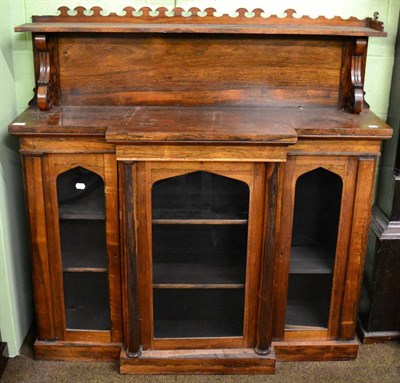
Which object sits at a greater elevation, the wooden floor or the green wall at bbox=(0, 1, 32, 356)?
the green wall at bbox=(0, 1, 32, 356)

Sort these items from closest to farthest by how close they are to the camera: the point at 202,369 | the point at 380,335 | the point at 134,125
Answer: the point at 134,125, the point at 202,369, the point at 380,335

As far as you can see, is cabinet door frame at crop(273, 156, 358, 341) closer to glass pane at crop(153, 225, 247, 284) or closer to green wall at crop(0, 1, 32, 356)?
glass pane at crop(153, 225, 247, 284)

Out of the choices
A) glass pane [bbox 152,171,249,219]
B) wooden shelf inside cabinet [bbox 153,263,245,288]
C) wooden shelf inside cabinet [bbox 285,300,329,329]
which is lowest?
wooden shelf inside cabinet [bbox 285,300,329,329]

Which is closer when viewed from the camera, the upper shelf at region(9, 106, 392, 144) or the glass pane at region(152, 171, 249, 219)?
the upper shelf at region(9, 106, 392, 144)

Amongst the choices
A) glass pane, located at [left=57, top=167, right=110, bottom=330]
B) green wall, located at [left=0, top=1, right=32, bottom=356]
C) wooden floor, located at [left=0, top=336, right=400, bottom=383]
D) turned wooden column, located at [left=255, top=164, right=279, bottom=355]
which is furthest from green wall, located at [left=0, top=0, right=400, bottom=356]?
turned wooden column, located at [left=255, top=164, right=279, bottom=355]

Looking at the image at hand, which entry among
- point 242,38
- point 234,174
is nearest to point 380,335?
point 234,174

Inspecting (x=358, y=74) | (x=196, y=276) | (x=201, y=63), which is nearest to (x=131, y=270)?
(x=196, y=276)

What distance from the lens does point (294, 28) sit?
225cm

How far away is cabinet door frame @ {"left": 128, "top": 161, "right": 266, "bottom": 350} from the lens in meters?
2.12

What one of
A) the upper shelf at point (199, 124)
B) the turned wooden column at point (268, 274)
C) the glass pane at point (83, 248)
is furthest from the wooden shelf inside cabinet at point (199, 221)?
the upper shelf at point (199, 124)

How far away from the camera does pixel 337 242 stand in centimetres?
234

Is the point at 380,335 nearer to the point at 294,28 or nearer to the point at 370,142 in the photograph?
the point at 370,142

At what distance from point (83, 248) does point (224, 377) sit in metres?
0.77

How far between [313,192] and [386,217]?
40 cm
